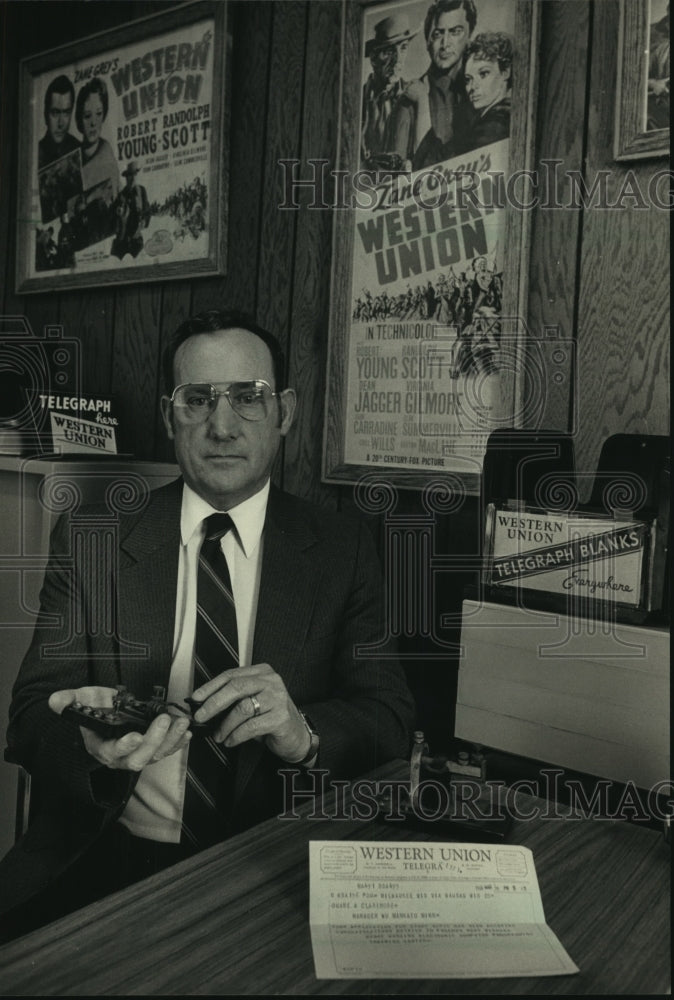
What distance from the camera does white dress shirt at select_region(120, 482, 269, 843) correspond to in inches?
60.7

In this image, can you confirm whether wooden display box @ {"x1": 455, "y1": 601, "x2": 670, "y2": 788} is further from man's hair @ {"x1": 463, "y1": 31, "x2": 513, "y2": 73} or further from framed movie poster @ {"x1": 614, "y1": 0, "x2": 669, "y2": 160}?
man's hair @ {"x1": 463, "y1": 31, "x2": 513, "y2": 73}

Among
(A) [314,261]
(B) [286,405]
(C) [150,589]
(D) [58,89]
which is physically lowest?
(C) [150,589]

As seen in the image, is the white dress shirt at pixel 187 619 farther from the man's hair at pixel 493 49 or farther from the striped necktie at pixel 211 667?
the man's hair at pixel 493 49

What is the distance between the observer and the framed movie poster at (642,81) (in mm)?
1592

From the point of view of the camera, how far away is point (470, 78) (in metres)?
1.83

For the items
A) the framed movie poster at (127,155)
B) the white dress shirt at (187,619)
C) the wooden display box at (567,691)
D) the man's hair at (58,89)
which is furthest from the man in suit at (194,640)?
the man's hair at (58,89)

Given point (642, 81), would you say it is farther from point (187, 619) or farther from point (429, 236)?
point (187, 619)

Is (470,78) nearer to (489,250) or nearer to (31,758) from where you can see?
(489,250)

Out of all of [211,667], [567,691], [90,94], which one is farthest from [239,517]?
[90,94]

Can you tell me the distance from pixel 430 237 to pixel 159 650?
43.5 inches

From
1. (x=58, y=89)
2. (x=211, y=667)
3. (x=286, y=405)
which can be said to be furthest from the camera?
(x=58, y=89)

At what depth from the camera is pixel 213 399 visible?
5.44ft

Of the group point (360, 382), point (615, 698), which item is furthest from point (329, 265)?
point (615, 698)

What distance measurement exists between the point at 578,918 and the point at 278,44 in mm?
2107
